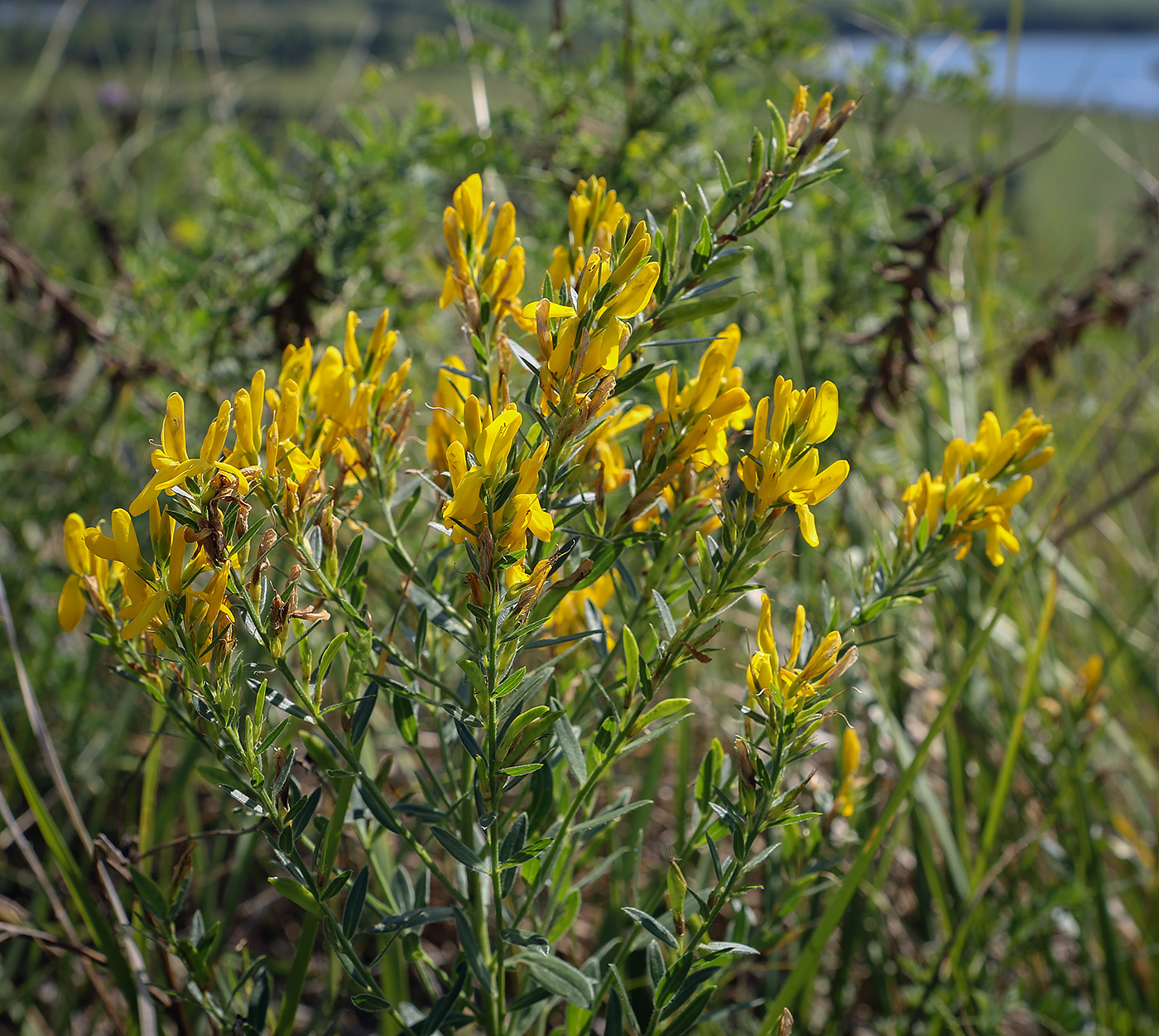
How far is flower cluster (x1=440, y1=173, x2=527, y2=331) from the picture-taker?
653 mm

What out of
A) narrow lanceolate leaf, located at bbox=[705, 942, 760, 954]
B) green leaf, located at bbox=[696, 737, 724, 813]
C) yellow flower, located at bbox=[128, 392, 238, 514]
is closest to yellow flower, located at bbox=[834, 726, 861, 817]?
green leaf, located at bbox=[696, 737, 724, 813]

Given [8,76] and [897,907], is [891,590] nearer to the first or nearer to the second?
[897,907]

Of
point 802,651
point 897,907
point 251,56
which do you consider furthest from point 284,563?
point 251,56

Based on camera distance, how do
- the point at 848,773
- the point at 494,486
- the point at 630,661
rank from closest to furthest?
the point at 494,486
the point at 630,661
the point at 848,773

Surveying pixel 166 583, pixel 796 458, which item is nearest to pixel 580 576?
pixel 796 458

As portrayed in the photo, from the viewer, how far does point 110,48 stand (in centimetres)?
345

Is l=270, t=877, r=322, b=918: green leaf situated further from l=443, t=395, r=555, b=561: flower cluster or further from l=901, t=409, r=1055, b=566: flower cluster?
l=901, t=409, r=1055, b=566: flower cluster

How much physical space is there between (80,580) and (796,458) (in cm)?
54

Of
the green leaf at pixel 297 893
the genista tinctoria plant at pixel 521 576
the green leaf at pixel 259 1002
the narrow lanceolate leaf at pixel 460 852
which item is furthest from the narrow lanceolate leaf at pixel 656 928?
the green leaf at pixel 259 1002

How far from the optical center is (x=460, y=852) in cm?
61

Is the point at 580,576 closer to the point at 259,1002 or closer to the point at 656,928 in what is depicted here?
the point at 656,928

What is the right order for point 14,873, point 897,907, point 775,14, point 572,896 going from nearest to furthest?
point 572,896, point 775,14, point 14,873, point 897,907

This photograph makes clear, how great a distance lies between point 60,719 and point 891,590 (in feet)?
5.35

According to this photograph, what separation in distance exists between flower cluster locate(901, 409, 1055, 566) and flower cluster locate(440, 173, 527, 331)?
353mm
